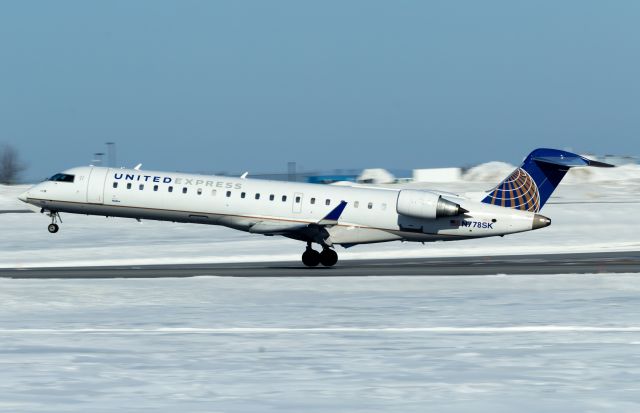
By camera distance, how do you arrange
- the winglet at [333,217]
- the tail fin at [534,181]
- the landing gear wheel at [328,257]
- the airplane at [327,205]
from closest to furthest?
the winglet at [333,217]
the airplane at [327,205]
the landing gear wheel at [328,257]
the tail fin at [534,181]

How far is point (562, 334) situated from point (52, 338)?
311 inches

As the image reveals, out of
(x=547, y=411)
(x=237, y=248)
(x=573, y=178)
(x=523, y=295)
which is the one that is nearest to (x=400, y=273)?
(x=523, y=295)

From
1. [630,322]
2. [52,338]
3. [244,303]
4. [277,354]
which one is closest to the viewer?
[277,354]

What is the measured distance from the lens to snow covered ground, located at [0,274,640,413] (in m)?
11.2

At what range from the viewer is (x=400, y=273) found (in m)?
29.9

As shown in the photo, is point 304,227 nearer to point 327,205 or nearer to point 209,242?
point 327,205

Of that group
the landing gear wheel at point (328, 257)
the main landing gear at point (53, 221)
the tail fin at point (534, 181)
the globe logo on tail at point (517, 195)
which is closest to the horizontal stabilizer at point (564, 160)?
the tail fin at point (534, 181)

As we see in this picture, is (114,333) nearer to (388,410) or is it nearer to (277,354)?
(277,354)

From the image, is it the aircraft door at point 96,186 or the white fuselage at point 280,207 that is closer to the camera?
the white fuselage at point 280,207

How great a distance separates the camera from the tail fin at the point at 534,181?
34.2 metres

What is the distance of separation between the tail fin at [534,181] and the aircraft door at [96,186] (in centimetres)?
1249

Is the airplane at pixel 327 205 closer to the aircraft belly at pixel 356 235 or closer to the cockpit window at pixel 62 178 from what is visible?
the aircraft belly at pixel 356 235

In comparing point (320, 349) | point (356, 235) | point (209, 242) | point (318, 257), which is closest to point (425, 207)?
point (356, 235)

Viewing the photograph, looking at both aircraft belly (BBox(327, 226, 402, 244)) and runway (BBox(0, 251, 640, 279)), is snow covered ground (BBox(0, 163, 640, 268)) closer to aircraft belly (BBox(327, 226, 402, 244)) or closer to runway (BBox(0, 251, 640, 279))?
runway (BBox(0, 251, 640, 279))
